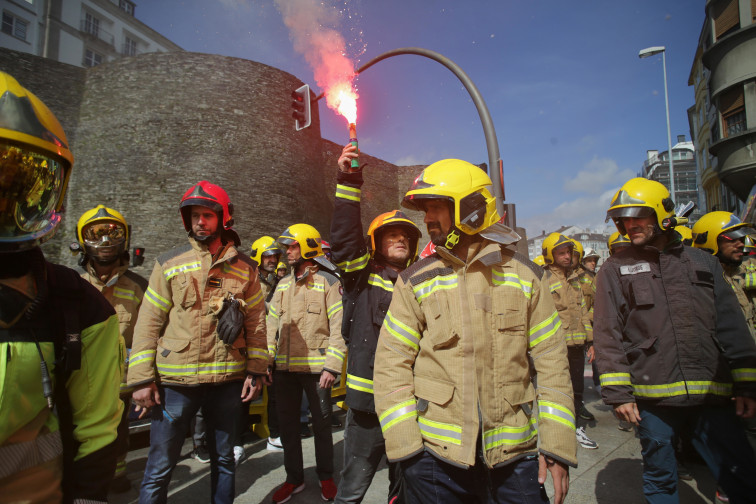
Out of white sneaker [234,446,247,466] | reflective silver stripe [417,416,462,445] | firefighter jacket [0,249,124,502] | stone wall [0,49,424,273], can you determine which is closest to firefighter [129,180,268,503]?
firefighter jacket [0,249,124,502]

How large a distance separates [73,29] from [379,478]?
4073 cm

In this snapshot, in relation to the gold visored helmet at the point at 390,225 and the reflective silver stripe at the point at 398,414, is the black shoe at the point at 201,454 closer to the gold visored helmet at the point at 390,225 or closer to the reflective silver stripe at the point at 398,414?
the gold visored helmet at the point at 390,225

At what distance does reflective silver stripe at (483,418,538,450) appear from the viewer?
72.9 inches

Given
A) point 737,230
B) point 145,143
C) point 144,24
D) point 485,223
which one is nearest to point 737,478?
point 485,223

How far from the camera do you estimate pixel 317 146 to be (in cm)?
2166

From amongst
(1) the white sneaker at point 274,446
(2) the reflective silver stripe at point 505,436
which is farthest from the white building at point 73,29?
(2) the reflective silver stripe at point 505,436

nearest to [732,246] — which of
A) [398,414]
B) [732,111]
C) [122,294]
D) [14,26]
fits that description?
[398,414]

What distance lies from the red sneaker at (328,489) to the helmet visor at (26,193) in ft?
10.3

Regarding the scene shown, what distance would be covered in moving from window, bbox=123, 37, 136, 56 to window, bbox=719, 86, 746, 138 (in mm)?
42732

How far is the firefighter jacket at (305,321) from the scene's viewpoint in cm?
399

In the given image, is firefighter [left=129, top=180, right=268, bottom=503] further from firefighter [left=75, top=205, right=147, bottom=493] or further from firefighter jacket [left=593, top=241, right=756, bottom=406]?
firefighter jacket [left=593, top=241, right=756, bottom=406]

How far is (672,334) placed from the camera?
8.99ft

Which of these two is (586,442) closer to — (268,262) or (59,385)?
(59,385)

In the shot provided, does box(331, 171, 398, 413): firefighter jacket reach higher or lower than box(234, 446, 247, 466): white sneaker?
higher
